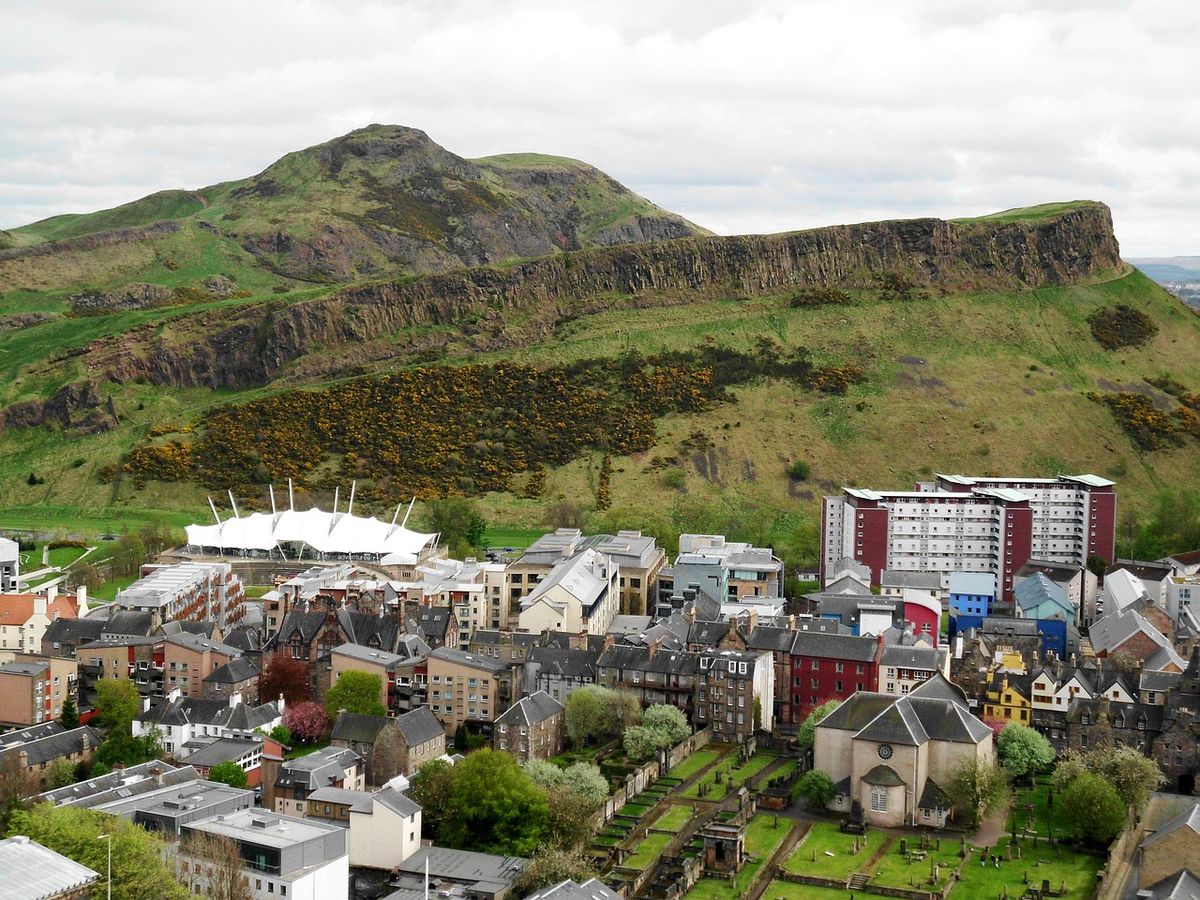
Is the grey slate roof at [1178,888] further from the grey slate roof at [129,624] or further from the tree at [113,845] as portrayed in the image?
the grey slate roof at [129,624]

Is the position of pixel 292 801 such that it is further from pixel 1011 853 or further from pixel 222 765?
pixel 1011 853

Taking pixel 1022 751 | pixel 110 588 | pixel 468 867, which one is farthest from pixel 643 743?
pixel 110 588

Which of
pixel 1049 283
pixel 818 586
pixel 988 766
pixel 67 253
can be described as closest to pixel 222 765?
pixel 988 766

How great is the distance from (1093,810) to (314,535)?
61829mm

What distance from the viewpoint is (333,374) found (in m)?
138

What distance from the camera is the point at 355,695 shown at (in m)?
55.0

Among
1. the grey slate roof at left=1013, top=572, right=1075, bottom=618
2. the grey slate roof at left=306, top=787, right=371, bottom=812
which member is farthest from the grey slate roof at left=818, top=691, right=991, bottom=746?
the grey slate roof at left=1013, top=572, right=1075, bottom=618

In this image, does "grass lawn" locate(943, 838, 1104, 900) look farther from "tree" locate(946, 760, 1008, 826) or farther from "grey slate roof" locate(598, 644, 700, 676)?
"grey slate roof" locate(598, 644, 700, 676)

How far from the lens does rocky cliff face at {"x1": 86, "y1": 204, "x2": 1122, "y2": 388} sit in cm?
14300

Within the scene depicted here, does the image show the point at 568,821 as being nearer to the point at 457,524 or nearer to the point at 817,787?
the point at 817,787

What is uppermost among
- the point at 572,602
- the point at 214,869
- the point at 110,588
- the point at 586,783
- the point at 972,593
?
the point at 572,602

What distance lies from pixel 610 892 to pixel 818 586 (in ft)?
162

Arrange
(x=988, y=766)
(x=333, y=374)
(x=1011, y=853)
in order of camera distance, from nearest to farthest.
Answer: (x=1011, y=853) → (x=988, y=766) → (x=333, y=374)

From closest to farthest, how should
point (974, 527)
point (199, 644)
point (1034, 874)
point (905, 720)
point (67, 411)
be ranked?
point (1034, 874)
point (905, 720)
point (199, 644)
point (974, 527)
point (67, 411)
